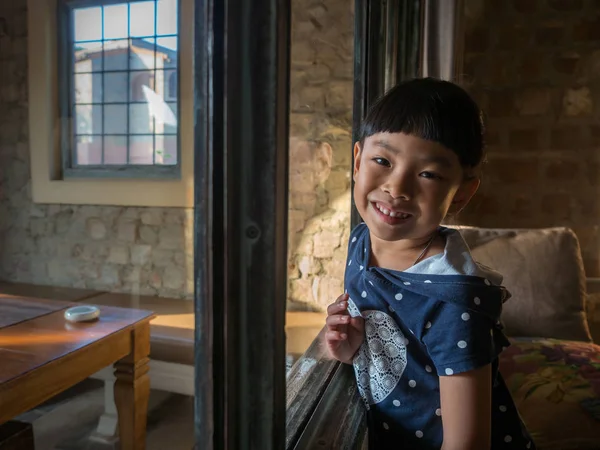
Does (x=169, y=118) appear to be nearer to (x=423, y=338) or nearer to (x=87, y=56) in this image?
(x=87, y=56)

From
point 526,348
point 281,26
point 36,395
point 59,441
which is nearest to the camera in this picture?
point 281,26

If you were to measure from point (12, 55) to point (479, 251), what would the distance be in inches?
146

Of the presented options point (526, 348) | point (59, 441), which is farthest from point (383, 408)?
point (59, 441)

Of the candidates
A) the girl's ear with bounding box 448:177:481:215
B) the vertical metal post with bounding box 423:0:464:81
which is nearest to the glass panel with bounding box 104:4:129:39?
the vertical metal post with bounding box 423:0:464:81

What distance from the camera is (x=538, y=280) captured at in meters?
1.68

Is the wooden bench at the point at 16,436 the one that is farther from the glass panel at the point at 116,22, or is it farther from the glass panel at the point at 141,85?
the glass panel at the point at 116,22

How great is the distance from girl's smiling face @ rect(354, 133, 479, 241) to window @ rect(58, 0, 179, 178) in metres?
2.80

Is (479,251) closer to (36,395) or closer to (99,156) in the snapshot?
(36,395)

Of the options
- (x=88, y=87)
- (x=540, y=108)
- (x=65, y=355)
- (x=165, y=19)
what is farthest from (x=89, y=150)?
(x=540, y=108)

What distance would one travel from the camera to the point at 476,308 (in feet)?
1.94

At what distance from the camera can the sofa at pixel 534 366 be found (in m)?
0.72

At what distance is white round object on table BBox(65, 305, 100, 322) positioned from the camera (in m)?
1.75

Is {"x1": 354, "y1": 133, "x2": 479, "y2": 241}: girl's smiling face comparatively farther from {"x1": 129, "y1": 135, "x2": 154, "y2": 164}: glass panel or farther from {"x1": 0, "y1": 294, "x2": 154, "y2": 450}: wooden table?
{"x1": 129, "y1": 135, "x2": 154, "y2": 164}: glass panel

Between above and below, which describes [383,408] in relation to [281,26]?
below
